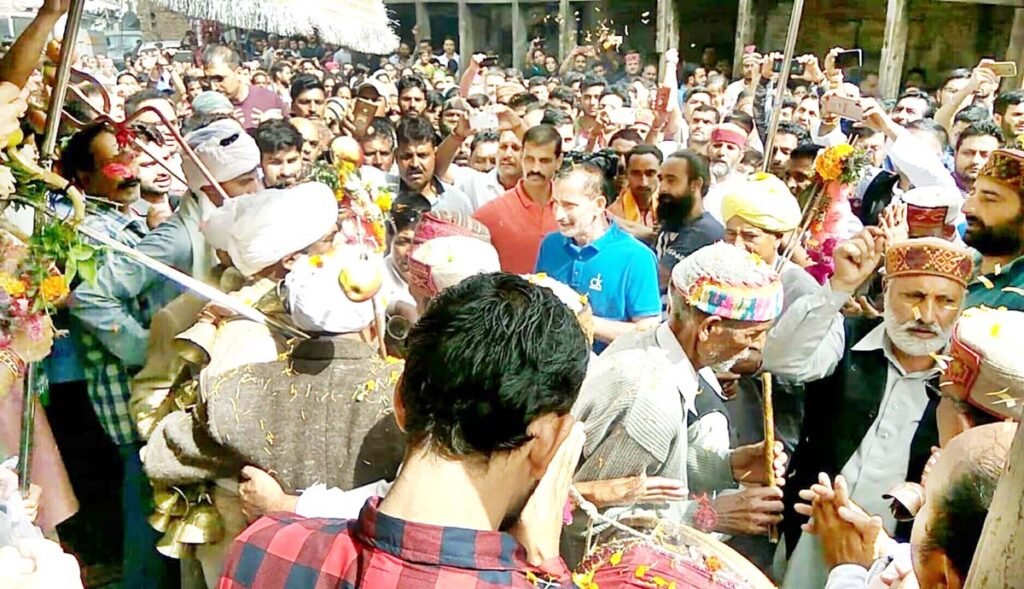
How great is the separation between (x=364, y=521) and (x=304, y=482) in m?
0.89

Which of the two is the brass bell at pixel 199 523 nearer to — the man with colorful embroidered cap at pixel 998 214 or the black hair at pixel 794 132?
the man with colorful embroidered cap at pixel 998 214

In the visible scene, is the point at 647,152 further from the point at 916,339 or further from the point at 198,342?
the point at 198,342

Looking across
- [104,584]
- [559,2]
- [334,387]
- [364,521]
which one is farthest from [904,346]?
[559,2]

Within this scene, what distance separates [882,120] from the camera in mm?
4895

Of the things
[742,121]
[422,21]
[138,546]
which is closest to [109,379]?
[138,546]

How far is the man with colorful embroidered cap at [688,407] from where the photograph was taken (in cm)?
225

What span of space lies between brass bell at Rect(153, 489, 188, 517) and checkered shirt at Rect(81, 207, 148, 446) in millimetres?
834

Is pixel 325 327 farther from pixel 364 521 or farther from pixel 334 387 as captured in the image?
pixel 364 521

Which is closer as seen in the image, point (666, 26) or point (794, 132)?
point (794, 132)

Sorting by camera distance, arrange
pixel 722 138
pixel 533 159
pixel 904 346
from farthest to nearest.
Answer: pixel 722 138 < pixel 533 159 < pixel 904 346

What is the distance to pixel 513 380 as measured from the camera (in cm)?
135

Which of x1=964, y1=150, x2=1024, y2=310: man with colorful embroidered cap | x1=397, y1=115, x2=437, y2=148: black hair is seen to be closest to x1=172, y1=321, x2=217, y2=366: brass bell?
x1=964, y1=150, x2=1024, y2=310: man with colorful embroidered cap

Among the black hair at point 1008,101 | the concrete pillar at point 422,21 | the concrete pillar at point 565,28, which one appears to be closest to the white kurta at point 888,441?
the black hair at point 1008,101

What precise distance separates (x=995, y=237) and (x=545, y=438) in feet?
9.06
